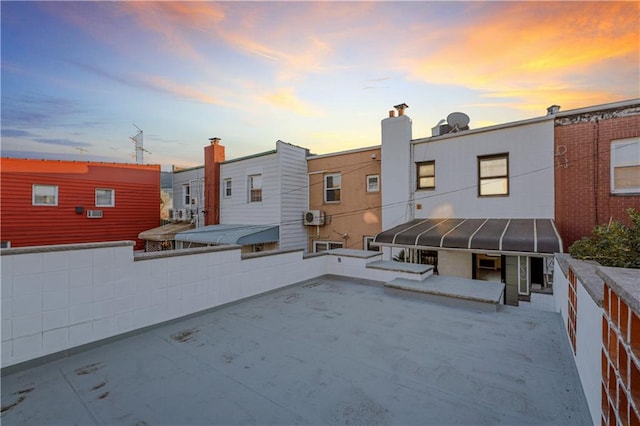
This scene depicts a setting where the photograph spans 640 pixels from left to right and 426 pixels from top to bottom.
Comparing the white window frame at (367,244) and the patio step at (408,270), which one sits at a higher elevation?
the white window frame at (367,244)

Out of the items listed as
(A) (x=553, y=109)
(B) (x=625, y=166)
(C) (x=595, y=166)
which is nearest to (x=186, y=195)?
(A) (x=553, y=109)

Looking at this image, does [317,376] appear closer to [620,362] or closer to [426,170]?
[620,362]

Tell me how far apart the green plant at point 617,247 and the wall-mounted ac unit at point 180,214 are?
1868 cm

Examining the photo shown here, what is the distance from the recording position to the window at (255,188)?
14.5 meters

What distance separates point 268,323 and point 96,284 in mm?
2850

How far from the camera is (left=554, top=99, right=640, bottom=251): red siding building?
7.26m

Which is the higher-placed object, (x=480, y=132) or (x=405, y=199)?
(x=480, y=132)

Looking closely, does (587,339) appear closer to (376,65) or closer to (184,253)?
(184,253)

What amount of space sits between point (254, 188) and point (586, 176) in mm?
13320

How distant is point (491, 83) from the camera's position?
346 inches

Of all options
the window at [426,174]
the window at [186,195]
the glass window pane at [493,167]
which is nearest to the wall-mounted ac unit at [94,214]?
the window at [186,195]

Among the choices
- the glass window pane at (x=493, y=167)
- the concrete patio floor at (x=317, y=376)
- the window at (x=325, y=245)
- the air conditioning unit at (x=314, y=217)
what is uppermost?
the glass window pane at (x=493, y=167)

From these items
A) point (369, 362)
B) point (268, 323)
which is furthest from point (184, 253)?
point (369, 362)

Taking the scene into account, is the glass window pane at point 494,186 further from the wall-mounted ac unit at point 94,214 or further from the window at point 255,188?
the wall-mounted ac unit at point 94,214
